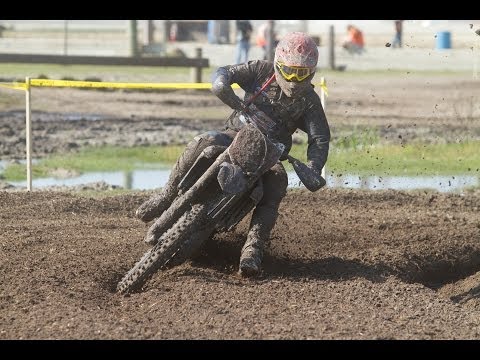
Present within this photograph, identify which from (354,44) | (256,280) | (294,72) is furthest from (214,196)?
(354,44)

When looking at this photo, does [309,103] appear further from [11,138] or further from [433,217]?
[11,138]

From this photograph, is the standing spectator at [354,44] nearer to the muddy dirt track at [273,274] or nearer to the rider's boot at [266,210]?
the muddy dirt track at [273,274]

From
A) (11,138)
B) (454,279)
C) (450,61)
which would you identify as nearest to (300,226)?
(454,279)

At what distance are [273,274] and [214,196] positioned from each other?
845mm

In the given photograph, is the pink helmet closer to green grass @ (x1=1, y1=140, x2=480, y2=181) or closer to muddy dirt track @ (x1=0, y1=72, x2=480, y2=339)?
muddy dirt track @ (x1=0, y1=72, x2=480, y2=339)

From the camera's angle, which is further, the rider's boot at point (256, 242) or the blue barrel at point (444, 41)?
the blue barrel at point (444, 41)

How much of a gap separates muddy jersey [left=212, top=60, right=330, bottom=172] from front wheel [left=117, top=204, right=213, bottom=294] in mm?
1015

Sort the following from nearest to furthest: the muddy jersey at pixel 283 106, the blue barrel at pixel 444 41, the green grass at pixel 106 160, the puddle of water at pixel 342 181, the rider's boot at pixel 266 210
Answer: the rider's boot at pixel 266 210 → the muddy jersey at pixel 283 106 → the puddle of water at pixel 342 181 → the green grass at pixel 106 160 → the blue barrel at pixel 444 41

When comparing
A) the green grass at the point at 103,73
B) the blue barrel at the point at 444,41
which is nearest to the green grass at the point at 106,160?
the green grass at the point at 103,73

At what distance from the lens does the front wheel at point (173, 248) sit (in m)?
8.66

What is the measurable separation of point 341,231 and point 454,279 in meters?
1.21

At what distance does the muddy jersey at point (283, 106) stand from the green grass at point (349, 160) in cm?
631

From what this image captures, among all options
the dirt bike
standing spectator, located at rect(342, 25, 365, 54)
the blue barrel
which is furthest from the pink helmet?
the blue barrel

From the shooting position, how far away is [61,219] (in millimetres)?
11531
